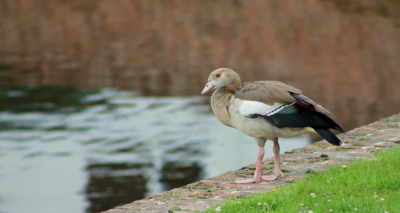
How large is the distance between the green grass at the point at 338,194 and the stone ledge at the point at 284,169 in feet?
1.05

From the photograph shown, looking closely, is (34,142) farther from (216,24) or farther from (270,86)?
(216,24)

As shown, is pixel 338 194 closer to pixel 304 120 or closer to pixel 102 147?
pixel 304 120

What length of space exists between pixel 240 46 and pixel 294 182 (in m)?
22.1

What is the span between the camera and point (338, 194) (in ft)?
15.0

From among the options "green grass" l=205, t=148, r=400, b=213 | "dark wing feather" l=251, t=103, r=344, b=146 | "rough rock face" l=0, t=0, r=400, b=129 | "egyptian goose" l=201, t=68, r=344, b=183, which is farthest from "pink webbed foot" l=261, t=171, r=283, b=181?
"rough rock face" l=0, t=0, r=400, b=129

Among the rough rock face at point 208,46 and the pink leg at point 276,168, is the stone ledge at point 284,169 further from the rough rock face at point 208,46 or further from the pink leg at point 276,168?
the rough rock face at point 208,46

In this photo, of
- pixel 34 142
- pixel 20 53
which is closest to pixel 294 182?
pixel 34 142

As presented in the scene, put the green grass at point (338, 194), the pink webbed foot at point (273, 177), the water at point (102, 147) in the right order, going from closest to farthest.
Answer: the green grass at point (338, 194), the pink webbed foot at point (273, 177), the water at point (102, 147)

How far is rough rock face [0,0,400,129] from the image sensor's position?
21688 millimetres

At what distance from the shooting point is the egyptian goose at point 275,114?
4980mm

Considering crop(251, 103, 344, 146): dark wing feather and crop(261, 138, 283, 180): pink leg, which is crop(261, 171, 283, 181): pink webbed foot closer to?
crop(261, 138, 283, 180): pink leg

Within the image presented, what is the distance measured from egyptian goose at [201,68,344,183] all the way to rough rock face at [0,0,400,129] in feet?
38.4

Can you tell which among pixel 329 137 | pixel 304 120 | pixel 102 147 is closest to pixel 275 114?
pixel 304 120

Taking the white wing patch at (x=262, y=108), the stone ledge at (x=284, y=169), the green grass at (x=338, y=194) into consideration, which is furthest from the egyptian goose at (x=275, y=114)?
the green grass at (x=338, y=194)
